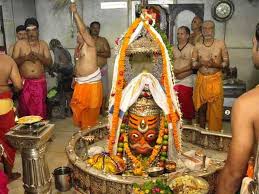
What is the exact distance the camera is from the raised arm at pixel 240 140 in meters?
2.25

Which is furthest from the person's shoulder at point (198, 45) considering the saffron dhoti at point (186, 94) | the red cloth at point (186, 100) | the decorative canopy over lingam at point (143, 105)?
the decorative canopy over lingam at point (143, 105)

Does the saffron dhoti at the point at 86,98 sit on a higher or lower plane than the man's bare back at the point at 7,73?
lower

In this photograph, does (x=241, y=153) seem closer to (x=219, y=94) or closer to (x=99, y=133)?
(x=99, y=133)

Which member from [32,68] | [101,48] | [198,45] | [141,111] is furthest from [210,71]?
[32,68]

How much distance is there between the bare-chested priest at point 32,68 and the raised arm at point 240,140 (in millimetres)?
4677

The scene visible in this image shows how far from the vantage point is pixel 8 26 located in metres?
7.98

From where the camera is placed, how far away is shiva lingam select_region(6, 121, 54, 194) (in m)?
2.95

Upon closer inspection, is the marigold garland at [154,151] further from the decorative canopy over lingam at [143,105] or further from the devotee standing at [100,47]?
the devotee standing at [100,47]

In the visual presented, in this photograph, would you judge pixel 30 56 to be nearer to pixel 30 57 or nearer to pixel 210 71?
pixel 30 57

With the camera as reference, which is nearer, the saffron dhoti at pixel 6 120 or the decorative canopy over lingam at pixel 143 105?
the decorative canopy over lingam at pixel 143 105

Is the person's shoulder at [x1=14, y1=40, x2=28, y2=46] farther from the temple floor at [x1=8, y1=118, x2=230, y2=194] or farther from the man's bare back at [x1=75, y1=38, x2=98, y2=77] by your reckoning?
the temple floor at [x1=8, y1=118, x2=230, y2=194]

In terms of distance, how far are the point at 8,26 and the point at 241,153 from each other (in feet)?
23.8

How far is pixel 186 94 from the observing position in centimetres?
664

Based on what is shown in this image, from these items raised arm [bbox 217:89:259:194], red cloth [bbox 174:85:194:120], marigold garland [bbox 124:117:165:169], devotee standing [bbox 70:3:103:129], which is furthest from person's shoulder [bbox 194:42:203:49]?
raised arm [bbox 217:89:259:194]
